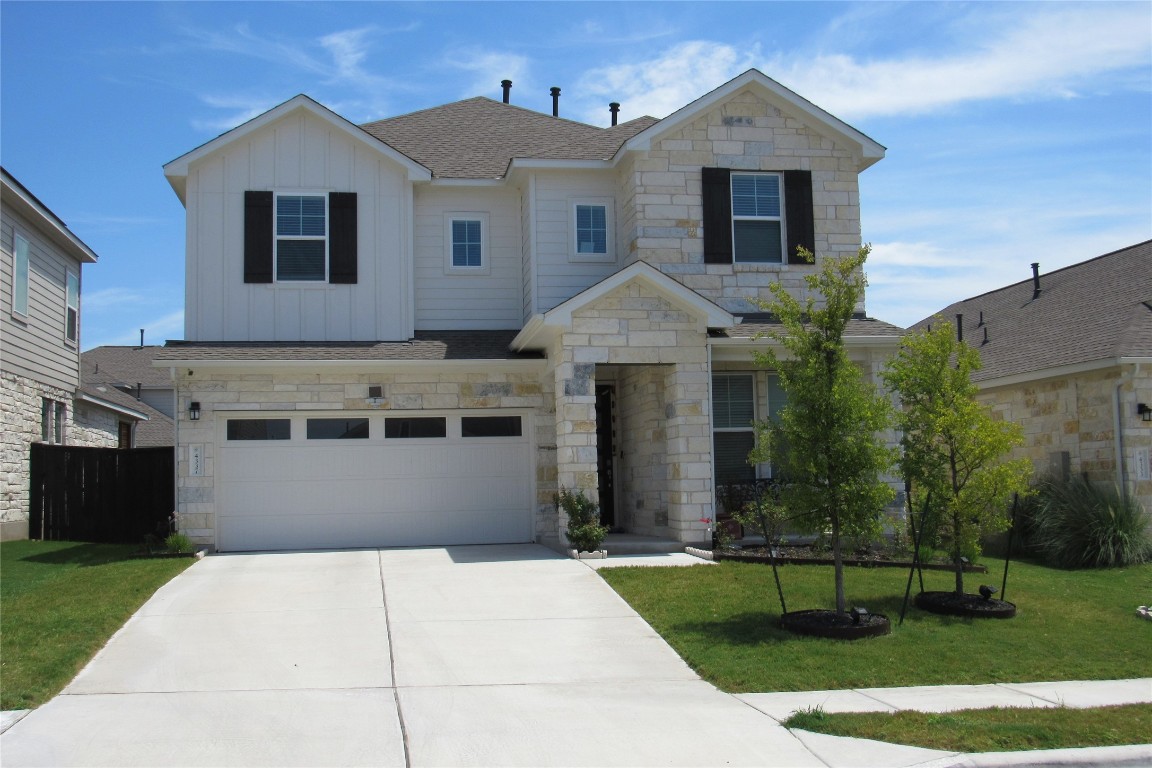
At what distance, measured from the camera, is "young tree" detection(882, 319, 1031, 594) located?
10.7 m

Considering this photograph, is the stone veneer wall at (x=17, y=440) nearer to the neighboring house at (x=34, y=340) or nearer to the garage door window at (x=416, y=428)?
the neighboring house at (x=34, y=340)

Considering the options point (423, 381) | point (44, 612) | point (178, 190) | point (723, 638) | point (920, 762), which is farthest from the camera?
point (178, 190)

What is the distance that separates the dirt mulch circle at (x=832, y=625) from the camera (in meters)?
9.25

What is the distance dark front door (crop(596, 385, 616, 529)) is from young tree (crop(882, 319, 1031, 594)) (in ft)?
23.2

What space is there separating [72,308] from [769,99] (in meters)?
15.3

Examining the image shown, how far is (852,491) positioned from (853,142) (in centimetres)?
866

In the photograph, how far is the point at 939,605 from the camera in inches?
414

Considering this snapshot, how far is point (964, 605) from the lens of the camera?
1045 centimetres

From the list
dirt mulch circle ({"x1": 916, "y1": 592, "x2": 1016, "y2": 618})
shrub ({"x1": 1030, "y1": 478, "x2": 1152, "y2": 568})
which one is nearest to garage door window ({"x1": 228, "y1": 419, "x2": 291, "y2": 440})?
dirt mulch circle ({"x1": 916, "y1": 592, "x2": 1016, "y2": 618})

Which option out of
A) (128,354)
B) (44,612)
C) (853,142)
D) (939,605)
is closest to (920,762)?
(939,605)

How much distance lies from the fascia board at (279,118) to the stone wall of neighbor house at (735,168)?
3.47 metres

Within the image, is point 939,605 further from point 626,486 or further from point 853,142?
point 853,142

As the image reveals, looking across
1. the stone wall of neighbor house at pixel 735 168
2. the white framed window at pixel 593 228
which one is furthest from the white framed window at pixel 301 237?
the stone wall of neighbor house at pixel 735 168

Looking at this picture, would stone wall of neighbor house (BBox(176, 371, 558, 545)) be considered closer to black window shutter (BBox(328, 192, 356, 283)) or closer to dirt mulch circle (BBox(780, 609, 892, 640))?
black window shutter (BBox(328, 192, 356, 283))
